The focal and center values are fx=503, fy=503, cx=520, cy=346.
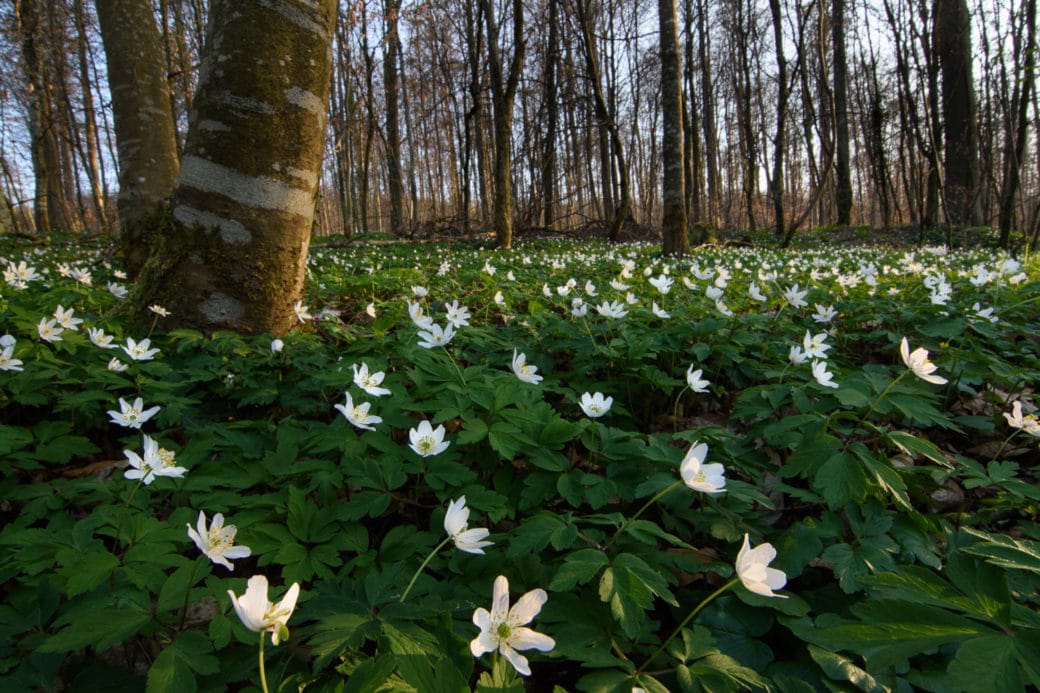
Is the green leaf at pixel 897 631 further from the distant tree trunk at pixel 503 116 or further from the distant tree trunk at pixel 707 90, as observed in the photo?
the distant tree trunk at pixel 707 90

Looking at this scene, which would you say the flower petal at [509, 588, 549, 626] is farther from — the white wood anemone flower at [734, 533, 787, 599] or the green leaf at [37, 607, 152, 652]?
the green leaf at [37, 607, 152, 652]

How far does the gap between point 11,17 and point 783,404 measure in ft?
62.2

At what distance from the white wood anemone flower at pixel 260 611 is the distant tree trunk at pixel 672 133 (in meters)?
7.91

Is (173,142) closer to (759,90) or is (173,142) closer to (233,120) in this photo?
(233,120)

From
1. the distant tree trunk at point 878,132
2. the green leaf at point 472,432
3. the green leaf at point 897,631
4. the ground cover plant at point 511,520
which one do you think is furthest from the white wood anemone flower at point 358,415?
the distant tree trunk at point 878,132

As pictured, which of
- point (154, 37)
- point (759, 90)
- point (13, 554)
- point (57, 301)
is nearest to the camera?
point (13, 554)

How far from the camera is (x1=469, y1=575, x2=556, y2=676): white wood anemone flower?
907 millimetres

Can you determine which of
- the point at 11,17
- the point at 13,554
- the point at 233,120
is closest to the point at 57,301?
the point at 233,120

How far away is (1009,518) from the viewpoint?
5.57ft

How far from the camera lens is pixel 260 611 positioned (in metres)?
0.83

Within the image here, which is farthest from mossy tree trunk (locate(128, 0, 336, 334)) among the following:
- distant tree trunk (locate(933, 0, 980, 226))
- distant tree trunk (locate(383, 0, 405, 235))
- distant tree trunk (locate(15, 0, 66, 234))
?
distant tree trunk (locate(933, 0, 980, 226))

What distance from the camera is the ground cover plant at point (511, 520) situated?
963 mm

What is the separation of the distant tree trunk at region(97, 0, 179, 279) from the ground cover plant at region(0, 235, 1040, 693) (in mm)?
3384

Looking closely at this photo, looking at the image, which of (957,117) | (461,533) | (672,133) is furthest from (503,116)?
(957,117)
